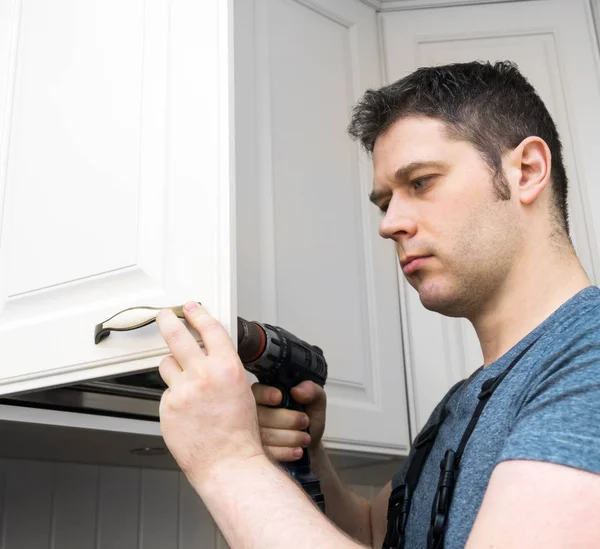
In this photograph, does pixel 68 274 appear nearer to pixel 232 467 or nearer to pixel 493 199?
pixel 232 467

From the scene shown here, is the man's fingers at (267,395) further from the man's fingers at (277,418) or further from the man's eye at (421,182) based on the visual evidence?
the man's eye at (421,182)

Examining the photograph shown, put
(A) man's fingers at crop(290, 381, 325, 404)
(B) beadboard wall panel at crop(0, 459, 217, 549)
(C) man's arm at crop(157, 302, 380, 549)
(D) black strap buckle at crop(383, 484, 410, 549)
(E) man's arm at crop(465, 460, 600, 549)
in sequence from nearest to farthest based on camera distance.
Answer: (E) man's arm at crop(465, 460, 600, 549) → (C) man's arm at crop(157, 302, 380, 549) → (D) black strap buckle at crop(383, 484, 410, 549) → (A) man's fingers at crop(290, 381, 325, 404) → (B) beadboard wall panel at crop(0, 459, 217, 549)

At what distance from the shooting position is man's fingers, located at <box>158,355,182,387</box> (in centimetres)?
73

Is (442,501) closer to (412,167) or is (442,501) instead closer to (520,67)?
(412,167)

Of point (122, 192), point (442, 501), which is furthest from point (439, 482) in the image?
point (122, 192)

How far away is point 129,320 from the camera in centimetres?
76

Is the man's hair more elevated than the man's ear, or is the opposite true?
the man's hair

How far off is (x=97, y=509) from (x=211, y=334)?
887 mm

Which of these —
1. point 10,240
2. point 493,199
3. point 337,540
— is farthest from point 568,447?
point 10,240

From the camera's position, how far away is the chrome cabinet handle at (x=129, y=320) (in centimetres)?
75

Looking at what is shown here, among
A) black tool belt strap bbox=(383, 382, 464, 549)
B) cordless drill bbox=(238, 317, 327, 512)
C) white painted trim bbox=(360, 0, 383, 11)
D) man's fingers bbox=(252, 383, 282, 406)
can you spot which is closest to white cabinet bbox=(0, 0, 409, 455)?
cordless drill bbox=(238, 317, 327, 512)

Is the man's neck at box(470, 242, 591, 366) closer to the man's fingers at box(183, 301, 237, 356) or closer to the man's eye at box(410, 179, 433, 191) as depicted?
the man's eye at box(410, 179, 433, 191)

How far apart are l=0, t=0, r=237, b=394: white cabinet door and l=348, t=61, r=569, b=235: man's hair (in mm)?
376

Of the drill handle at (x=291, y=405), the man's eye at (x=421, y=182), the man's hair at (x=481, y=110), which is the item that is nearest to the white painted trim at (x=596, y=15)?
the man's hair at (x=481, y=110)
